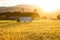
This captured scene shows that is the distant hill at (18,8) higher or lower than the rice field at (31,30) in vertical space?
higher

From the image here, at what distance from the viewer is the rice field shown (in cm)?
279

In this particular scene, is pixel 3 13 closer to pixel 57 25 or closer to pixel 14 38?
pixel 14 38

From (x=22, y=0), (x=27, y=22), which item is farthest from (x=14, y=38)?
(x=22, y=0)

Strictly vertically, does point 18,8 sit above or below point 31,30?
above

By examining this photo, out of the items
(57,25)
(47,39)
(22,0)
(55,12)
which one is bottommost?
(47,39)

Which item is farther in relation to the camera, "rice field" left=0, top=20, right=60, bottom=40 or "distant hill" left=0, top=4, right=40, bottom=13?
"distant hill" left=0, top=4, right=40, bottom=13

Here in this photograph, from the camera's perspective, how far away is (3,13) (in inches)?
116

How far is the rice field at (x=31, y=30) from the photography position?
2.79m

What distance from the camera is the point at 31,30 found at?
9.33ft

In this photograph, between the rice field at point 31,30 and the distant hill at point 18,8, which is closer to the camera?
the rice field at point 31,30

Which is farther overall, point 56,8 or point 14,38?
point 56,8

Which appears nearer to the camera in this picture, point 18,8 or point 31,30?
point 31,30

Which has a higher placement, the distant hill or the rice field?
the distant hill

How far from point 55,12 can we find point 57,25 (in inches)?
8.5
